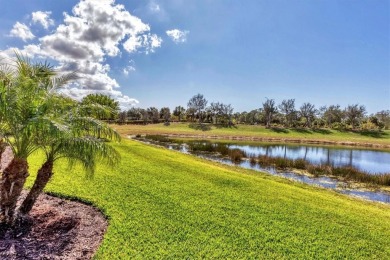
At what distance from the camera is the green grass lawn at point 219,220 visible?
255 inches

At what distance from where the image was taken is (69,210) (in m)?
8.23

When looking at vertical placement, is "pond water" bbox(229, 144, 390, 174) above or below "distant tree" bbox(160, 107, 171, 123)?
below

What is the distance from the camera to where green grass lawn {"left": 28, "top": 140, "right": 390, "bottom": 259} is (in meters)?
6.46

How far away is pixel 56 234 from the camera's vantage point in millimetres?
6797

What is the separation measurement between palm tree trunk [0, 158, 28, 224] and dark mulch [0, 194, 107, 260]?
53cm

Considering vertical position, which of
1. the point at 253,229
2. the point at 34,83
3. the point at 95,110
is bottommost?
the point at 253,229

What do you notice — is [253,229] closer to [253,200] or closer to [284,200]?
[253,200]

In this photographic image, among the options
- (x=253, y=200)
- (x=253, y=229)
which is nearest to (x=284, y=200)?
(x=253, y=200)

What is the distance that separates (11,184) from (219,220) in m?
5.73

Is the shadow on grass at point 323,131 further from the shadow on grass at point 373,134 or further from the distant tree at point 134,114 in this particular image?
the distant tree at point 134,114

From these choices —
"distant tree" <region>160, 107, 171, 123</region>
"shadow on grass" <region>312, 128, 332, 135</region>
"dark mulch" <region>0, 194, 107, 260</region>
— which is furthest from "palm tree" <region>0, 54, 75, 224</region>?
"distant tree" <region>160, 107, 171, 123</region>

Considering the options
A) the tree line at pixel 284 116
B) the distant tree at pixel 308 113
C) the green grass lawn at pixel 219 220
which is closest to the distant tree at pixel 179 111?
the tree line at pixel 284 116

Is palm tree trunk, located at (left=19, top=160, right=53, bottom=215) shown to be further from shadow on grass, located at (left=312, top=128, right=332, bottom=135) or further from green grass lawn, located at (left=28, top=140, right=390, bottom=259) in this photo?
shadow on grass, located at (left=312, top=128, right=332, bottom=135)

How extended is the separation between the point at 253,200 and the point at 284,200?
1.30 metres
